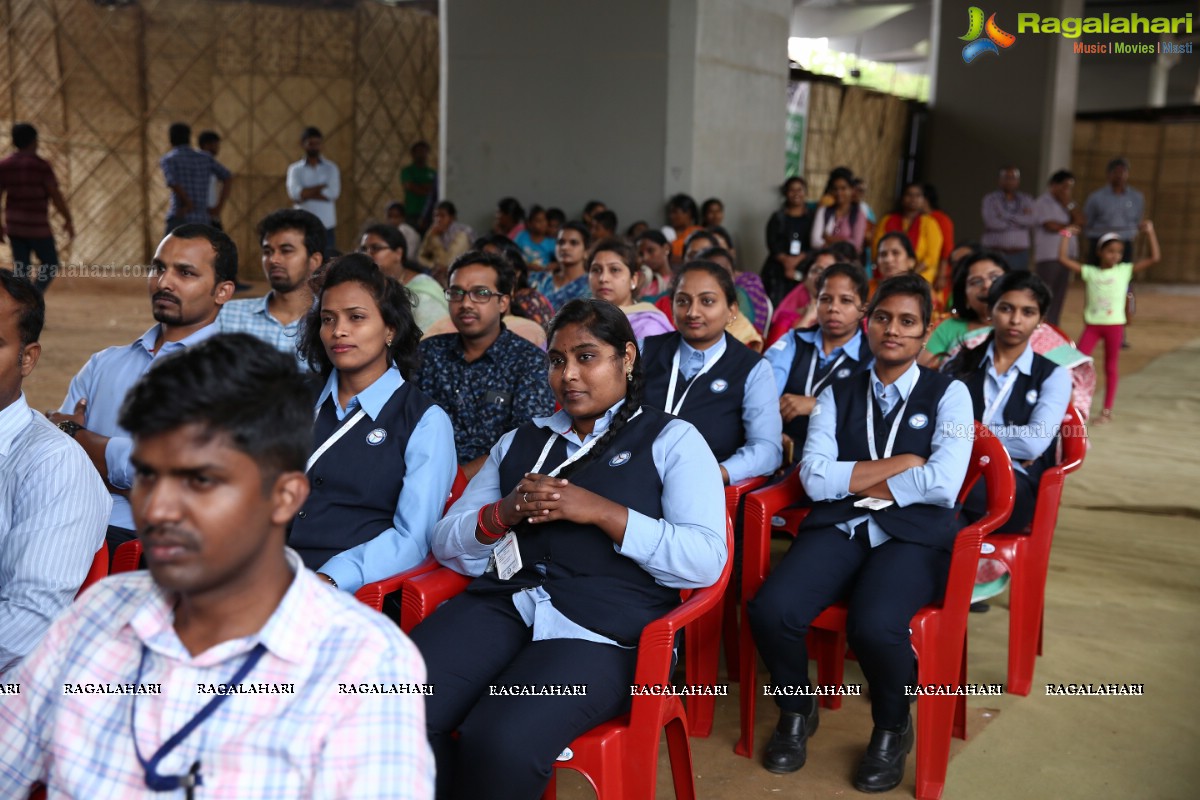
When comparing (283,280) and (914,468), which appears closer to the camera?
(914,468)

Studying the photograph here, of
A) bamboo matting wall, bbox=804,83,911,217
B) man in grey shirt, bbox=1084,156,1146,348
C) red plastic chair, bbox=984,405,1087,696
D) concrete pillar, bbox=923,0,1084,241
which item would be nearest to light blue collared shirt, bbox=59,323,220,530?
red plastic chair, bbox=984,405,1087,696

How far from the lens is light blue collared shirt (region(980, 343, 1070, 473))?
11.6 ft

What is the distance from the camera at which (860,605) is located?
2.77 metres

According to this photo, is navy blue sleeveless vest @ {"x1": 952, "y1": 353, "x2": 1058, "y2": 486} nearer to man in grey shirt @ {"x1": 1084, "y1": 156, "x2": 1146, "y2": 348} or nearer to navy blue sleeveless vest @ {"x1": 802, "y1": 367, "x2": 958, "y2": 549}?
navy blue sleeveless vest @ {"x1": 802, "y1": 367, "x2": 958, "y2": 549}

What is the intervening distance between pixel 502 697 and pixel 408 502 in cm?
60

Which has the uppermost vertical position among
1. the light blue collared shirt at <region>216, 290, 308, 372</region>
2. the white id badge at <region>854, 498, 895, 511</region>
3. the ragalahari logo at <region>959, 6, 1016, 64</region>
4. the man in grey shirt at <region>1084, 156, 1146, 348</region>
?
the ragalahari logo at <region>959, 6, 1016, 64</region>

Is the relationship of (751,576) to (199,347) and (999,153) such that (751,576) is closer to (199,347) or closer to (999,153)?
(199,347)

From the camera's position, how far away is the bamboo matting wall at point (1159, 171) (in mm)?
17641

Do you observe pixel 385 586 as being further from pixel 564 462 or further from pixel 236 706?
pixel 236 706

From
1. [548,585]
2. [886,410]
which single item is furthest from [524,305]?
→ [548,585]

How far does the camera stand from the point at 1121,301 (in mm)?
7469

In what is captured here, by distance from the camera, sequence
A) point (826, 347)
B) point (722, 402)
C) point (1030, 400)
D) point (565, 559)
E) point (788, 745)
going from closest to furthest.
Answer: point (565, 559) < point (788, 745) < point (722, 402) < point (1030, 400) < point (826, 347)

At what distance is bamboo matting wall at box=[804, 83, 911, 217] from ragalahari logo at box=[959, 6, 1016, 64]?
1.11 meters

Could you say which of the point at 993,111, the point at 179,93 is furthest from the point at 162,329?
the point at 993,111
